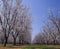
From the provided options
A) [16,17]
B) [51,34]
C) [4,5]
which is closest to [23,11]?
[16,17]

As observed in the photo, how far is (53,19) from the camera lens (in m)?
40.2

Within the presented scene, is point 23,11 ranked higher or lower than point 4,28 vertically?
higher

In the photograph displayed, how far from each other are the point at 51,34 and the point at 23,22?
2297 cm

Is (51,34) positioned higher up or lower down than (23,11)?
lower down

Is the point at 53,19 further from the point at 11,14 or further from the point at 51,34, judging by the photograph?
the point at 51,34

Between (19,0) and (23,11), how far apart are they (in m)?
3.68

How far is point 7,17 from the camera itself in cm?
3475

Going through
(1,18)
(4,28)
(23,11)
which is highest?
(23,11)

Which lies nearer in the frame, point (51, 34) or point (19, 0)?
point (19, 0)

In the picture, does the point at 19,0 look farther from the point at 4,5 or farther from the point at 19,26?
the point at 19,26

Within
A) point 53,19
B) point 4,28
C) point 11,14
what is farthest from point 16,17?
point 53,19

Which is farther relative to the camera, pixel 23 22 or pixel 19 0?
pixel 23 22

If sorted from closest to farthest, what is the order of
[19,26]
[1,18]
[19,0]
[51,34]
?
1. [1,18]
2. [19,0]
3. [19,26]
4. [51,34]

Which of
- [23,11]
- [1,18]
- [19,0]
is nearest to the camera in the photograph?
[1,18]
